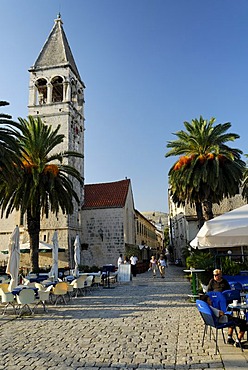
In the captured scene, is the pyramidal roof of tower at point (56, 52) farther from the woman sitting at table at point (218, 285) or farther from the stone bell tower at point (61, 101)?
the woman sitting at table at point (218, 285)

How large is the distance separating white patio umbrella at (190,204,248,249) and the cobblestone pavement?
2280mm

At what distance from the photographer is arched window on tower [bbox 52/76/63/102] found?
33.1 meters

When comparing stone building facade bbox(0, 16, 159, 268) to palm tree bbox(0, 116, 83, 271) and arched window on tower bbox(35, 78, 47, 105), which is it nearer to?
arched window on tower bbox(35, 78, 47, 105)

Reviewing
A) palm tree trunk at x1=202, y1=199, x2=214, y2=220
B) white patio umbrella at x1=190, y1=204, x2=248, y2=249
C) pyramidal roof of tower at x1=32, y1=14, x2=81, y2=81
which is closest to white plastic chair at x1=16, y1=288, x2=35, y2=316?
white patio umbrella at x1=190, y1=204, x2=248, y2=249

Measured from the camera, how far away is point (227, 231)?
351 inches

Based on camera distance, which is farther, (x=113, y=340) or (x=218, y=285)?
(x=218, y=285)

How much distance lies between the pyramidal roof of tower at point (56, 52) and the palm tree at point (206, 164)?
1684cm

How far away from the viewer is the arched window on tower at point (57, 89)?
3314 centimetres

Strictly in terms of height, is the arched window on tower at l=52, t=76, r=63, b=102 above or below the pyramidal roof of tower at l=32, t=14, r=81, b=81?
below

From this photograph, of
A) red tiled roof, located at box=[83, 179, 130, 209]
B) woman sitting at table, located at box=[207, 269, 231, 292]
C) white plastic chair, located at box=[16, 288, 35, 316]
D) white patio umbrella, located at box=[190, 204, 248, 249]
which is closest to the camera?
woman sitting at table, located at box=[207, 269, 231, 292]

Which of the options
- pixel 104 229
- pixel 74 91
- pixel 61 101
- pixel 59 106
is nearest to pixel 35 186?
pixel 104 229

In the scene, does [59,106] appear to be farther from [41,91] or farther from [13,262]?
[13,262]

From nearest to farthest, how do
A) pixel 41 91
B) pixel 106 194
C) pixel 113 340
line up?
pixel 113 340, pixel 106 194, pixel 41 91

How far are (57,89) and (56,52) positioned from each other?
3.87 metres
